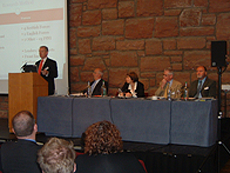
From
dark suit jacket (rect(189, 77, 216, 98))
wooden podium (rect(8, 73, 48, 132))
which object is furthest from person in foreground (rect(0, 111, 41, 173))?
dark suit jacket (rect(189, 77, 216, 98))

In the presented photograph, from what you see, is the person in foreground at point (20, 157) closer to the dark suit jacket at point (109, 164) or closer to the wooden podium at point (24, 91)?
the dark suit jacket at point (109, 164)

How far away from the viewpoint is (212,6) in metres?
5.42

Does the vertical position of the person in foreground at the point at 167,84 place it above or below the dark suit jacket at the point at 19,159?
above

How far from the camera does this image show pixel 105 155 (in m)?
1.67

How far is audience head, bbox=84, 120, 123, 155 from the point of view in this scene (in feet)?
5.55

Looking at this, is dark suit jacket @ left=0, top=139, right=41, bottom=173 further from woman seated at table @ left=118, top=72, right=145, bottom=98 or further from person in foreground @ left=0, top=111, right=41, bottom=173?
woman seated at table @ left=118, top=72, right=145, bottom=98

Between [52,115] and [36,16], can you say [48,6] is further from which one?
[52,115]

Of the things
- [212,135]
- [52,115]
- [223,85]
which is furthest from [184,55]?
[52,115]

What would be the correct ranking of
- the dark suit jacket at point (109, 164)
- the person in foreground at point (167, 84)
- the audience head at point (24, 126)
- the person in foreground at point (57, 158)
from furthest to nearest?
1. the person in foreground at point (167, 84)
2. the audience head at point (24, 126)
3. the dark suit jacket at point (109, 164)
4. the person in foreground at point (57, 158)

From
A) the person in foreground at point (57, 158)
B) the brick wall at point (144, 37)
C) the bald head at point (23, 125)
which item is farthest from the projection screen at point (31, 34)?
the person in foreground at point (57, 158)

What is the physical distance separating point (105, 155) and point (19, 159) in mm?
581

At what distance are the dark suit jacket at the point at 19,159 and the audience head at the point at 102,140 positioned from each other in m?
0.38

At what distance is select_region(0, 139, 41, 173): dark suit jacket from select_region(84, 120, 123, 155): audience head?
1.24 ft

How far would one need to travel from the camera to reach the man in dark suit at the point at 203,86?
181 inches
